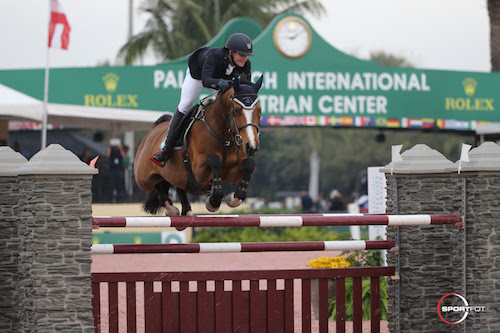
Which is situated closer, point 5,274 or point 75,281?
point 75,281

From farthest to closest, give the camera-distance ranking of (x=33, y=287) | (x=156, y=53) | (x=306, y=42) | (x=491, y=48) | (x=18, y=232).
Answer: (x=156, y=53) → (x=306, y=42) → (x=491, y=48) → (x=18, y=232) → (x=33, y=287)

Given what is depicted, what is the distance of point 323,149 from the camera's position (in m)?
53.5

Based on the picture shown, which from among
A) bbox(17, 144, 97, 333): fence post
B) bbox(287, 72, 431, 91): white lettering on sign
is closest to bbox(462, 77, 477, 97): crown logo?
bbox(287, 72, 431, 91): white lettering on sign

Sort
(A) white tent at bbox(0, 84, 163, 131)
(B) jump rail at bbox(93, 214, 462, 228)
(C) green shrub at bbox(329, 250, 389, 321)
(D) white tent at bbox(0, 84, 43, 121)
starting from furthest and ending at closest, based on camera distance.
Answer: (A) white tent at bbox(0, 84, 163, 131)
(D) white tent at bbox(0, 84, 43, 121)
(C) green shrub at bbox(329, 250, 389, 321)
(B) jump rail at bbox(93, 214, 462, 228)

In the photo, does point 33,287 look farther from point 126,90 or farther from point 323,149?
point 323,149

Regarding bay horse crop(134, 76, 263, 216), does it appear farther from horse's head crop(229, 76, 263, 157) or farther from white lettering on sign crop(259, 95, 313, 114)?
white lettering on sign crop(259, 95, 313, 114)

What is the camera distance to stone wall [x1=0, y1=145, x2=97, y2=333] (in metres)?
4.32

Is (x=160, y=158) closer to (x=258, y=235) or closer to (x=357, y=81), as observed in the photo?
(x=258, y=235)

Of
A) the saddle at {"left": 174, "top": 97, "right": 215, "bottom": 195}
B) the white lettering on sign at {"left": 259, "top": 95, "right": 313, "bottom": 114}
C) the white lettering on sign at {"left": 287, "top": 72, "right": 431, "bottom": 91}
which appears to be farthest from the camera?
the white lettering on sign at {"left": 287, "top": 72, "right": 431, "bottom": 91}

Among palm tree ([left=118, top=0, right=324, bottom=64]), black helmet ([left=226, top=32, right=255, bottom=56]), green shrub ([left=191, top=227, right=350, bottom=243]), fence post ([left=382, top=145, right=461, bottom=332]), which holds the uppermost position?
palm tree ([left=118, top=0, right=324, bottom=64])

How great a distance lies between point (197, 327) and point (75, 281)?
1042 millimetres

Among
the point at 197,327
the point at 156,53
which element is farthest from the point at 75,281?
the point at 156,53

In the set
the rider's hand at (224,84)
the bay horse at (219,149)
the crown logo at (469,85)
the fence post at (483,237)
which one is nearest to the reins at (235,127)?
the bay horse at (219,149)

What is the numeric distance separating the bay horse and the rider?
100 millimetres
